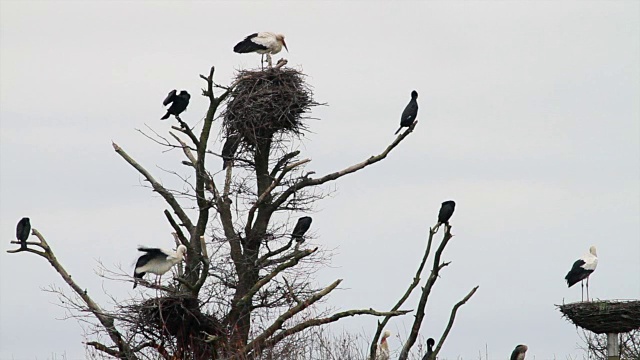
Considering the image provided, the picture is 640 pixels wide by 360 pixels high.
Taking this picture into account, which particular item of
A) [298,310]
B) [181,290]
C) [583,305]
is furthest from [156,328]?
[583,305]

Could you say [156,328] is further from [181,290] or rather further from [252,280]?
[252,280]

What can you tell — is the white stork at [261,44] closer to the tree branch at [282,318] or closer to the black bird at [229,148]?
the black bird at [229,148]

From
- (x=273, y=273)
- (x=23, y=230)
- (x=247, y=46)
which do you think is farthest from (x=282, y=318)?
(x=247, y=46)

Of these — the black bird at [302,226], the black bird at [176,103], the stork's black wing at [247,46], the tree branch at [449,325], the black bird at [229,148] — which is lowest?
the tree branch at [449,325]

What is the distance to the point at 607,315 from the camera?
16.7m

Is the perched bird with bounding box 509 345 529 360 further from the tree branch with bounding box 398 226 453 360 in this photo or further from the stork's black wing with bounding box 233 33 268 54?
the stork's black wing with bounding box 233 33 268 54

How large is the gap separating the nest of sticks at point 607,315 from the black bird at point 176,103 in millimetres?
5793

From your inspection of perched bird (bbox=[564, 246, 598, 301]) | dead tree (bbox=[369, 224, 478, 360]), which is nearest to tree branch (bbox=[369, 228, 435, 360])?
dead tree (bbox=[369, 224, 478, 360])

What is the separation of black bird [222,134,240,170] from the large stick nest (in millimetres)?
86

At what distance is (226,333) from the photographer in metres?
16.4

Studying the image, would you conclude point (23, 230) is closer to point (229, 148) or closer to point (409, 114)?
point (229, 148)

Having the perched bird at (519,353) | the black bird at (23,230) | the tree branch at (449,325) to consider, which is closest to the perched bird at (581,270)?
the perched bird at (519,353)

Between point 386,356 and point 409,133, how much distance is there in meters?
3.53

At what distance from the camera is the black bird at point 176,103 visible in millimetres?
18172
